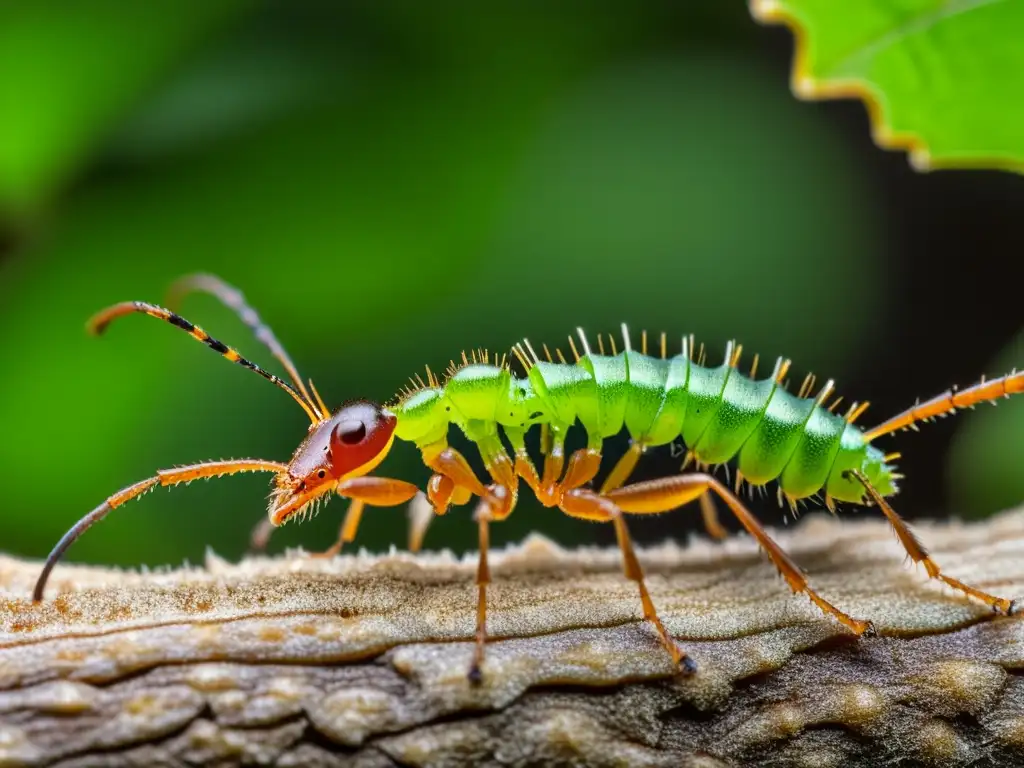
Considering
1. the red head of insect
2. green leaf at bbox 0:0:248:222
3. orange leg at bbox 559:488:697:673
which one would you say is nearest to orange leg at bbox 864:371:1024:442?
orange leg at bbox 559:488:697:673

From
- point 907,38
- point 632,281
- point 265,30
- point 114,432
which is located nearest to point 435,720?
point 907,38

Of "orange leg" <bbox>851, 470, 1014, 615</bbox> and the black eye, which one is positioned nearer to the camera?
"orange leg" <bbox>851, 470, 1014, 615</bbox>

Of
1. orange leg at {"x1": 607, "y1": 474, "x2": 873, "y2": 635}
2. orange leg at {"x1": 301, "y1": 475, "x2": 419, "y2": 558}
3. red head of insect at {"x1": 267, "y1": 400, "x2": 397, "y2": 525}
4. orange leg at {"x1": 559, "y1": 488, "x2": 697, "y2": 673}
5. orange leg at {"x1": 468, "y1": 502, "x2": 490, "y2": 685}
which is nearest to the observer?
orange leg at {"x1": 468, "y1": 502, "x2": 490, "y2": 685}

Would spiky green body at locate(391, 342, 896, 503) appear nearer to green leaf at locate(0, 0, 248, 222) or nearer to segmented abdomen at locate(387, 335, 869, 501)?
segmented abdomen at locate(387, 335, 869, 501)

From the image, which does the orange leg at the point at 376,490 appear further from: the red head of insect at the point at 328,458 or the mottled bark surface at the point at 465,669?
the mottled bark surface at the point at 465,669

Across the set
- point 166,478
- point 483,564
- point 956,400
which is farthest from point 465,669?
point 956,400

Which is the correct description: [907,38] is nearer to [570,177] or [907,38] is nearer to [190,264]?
[570,177]

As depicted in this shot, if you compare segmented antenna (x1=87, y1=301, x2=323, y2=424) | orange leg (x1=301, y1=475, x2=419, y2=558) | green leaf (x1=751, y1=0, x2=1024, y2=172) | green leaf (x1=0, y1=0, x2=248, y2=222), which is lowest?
orange leg (x1=301, y1=475, x2=419, y2=558)
